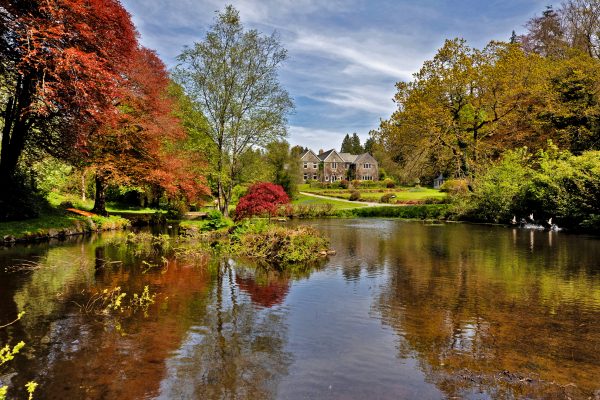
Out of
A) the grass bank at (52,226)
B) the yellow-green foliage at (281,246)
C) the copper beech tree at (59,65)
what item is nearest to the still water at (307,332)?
the yellow-green foliage at (281,246)

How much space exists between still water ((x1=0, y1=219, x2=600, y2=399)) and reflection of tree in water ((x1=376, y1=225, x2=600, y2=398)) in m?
0.03

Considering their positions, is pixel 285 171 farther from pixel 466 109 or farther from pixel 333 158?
pixel 333 158

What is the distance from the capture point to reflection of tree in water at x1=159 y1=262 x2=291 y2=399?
4.58 meters

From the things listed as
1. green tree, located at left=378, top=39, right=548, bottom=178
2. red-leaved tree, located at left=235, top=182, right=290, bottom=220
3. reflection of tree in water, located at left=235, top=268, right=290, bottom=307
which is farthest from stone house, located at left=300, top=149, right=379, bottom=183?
reflection of tree in water, located at left=235, top=268, right=290, bottom=307

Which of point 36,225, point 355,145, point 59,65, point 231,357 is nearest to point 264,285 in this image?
point 231,357

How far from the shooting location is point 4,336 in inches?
233

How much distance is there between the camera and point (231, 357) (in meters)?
5.45

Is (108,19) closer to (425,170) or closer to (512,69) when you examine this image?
(425,170)

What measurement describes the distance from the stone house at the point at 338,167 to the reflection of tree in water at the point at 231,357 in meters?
89.1

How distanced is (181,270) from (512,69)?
103 feet

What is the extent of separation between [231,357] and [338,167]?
306 feet

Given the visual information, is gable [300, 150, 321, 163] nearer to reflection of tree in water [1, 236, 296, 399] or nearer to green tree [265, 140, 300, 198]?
green tree [265, 140, 300, 198]

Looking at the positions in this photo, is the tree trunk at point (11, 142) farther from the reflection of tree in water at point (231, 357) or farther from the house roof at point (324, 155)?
the house roof at point (324, 155)

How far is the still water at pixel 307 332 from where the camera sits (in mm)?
4695
